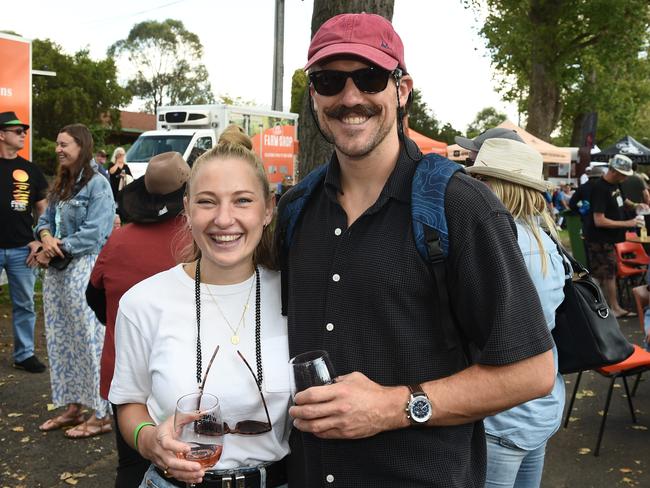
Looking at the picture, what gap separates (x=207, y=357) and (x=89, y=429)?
142 inches

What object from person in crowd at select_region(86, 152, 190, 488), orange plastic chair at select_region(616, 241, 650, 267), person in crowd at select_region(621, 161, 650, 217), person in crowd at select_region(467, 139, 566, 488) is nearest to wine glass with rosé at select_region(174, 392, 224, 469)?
person in crowd at select_region(467, 139, 566, 488)

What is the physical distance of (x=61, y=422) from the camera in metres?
5.22

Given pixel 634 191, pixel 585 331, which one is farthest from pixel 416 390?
pixel 634 191

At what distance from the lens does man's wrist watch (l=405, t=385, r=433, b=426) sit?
65.1 inches

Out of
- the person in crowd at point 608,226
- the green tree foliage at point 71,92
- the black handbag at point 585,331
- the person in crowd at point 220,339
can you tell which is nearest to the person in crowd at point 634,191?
the person in crowd at point 608,226

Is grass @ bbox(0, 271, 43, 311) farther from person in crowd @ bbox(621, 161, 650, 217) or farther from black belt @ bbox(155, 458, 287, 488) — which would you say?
person in crowd @ bbox(621, 161, 650, 217)

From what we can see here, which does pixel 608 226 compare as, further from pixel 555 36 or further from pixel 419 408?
pixel 555 36

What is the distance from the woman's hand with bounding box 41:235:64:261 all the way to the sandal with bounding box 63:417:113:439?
4.45 feet

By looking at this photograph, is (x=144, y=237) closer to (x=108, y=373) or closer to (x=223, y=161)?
(x=108, y=373)

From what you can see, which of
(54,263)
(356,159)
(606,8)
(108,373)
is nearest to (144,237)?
(108,373)

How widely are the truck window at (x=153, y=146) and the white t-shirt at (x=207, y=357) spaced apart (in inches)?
637

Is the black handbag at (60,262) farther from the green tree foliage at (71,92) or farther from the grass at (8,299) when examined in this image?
the green tree foliage at (71,92)

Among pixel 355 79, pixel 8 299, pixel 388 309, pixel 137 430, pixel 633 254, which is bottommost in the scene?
pixel 8 299

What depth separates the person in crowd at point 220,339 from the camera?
76.9 inches
